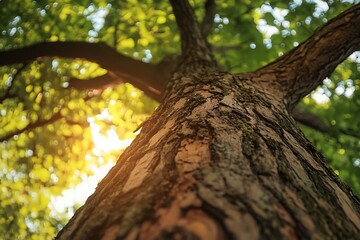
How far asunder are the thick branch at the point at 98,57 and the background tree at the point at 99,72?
0.01 m

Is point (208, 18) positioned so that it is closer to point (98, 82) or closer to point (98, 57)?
point (98, 57)

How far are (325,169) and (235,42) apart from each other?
436cm

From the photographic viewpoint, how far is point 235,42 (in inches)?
214

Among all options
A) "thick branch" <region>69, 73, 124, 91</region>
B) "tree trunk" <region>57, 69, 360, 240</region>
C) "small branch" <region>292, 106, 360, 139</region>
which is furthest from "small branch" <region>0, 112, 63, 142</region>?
"tree trunk" <region>57, 69, 360, 240</region>

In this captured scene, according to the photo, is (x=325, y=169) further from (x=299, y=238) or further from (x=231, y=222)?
(x=231, y=222)

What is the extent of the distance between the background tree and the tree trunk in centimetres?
262

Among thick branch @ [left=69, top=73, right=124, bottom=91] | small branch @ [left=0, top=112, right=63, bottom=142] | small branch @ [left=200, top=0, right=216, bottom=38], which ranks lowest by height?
small branch @ [left=0, top=112, right=63, bottom=142]

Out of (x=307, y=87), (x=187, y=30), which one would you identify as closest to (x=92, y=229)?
(x=307, y=87)

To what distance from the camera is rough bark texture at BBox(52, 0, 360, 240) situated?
73 cm

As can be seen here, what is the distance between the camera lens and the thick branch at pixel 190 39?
9.61 feet

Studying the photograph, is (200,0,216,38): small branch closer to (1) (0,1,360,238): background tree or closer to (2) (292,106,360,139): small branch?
(1) (0,1,360,238): background tree

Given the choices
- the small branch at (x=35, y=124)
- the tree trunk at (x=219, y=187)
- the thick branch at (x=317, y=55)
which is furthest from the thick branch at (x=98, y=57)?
the tree trunk at (x=219, y=187)

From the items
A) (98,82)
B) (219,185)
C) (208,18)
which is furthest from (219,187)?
(98,82)

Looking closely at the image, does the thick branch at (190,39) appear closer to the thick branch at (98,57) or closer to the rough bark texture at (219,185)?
the thick branch at (98,57)
